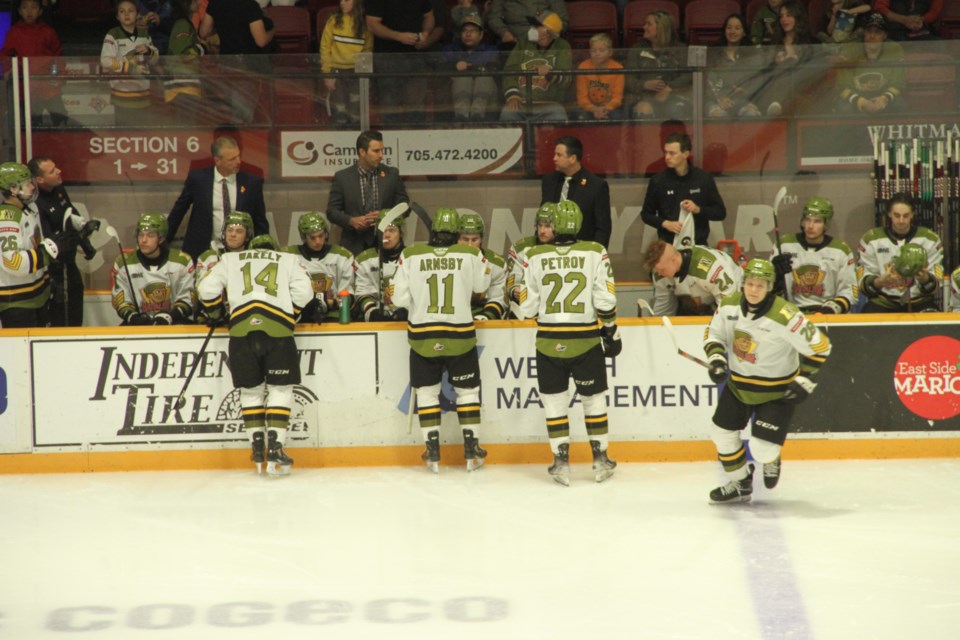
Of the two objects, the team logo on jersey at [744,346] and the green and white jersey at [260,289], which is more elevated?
the green and white jersey at [260,289]

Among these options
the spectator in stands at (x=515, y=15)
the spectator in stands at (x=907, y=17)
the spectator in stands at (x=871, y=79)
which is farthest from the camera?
the spectator in stands at (x=907, y=17)

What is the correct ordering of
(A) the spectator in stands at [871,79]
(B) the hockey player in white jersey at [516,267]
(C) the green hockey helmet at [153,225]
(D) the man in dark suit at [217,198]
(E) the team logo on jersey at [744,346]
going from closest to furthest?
(E) the team logo on jersey at [744,346], (C) the green hockey helmet at [153,225], (B) the hockey player in white jersey at [516,267], (D) the man in dark suit at [217,198], (A) the spectator in stands at [871,79]

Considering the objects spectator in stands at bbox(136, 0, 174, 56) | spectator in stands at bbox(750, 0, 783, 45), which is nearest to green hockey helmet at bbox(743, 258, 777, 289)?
spectator in stands at bbox(750, 0, 783, 45)

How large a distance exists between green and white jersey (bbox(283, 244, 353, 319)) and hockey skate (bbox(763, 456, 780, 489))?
Answer: 8.90 ft

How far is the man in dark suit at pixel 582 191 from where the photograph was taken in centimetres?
743

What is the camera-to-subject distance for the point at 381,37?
27.6 feet

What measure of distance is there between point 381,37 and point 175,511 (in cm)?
384

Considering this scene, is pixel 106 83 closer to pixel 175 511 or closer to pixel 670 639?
pixel 175 511

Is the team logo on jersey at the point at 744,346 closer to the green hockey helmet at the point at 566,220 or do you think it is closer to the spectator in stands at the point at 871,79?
the green hockey helmet at the point at 566,220

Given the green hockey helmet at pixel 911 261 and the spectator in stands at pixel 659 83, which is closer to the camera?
the green hockey helmet at pixel 911 261

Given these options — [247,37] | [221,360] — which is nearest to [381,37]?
[247,37]

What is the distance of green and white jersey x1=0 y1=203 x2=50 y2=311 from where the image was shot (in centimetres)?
687

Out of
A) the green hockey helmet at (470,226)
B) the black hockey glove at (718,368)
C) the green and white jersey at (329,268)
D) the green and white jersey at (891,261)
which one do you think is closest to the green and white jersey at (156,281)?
the green and white jersey at (329,268)

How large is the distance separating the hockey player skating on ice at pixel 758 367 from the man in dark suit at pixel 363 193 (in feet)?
7.86
